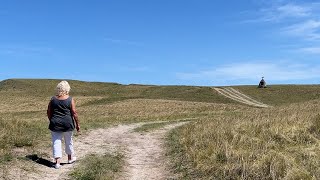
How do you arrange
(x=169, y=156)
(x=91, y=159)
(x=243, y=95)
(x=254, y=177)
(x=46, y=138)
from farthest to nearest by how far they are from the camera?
1. (x=243, y=95)
2. (x=46, y=138)
3. (x=169, y=156)
4. (x=91, y=159)
5. (x=254, y=177)

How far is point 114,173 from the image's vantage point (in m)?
11.0

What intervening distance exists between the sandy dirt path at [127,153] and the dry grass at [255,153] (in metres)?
0.63

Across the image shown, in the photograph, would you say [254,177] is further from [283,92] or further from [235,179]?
[283,92]

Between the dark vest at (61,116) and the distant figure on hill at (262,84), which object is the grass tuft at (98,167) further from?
the distant figure on hill at (262,84)

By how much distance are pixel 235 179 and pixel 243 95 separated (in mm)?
81390

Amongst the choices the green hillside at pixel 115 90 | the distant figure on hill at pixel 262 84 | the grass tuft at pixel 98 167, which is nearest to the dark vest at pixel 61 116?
the grass tuft at pixel 98 167

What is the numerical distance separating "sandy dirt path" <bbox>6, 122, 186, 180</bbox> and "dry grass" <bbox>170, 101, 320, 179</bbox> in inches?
24.7

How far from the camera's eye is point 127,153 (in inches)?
573

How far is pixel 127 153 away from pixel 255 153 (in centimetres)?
487

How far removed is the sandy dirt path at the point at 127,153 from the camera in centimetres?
1084

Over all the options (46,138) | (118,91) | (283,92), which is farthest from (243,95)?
(46,138)

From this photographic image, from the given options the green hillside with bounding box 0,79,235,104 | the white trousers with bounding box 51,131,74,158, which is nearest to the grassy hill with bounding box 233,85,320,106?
the green hillside with bounding box 0,79,235,104

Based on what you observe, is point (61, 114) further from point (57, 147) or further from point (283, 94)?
point (283, 94)

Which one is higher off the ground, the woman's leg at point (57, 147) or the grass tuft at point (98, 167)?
the woman's leg at point (57, 147)
